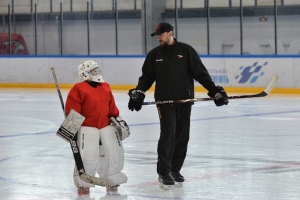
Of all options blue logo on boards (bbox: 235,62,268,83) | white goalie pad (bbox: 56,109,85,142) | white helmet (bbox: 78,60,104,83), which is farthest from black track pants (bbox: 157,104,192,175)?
blue logo on boards (bbox: 235,62,268,83)

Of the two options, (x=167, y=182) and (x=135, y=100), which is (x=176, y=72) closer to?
(x=135, y=100)

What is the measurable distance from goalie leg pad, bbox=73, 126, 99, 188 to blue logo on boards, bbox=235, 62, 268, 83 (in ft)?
42.5

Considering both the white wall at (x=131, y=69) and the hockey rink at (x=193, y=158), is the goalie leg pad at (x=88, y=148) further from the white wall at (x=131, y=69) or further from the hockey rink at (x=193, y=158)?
the white wall at (x=131, y=69)

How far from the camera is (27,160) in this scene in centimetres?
712

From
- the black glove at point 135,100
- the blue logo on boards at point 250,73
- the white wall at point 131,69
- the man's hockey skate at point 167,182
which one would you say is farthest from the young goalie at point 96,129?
the blue logo on boards at point 250,73

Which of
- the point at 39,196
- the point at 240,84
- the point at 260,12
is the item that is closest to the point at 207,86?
the point at 39,196

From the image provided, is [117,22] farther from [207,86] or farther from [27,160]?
[207,86]

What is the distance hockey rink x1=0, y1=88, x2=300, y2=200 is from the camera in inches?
211

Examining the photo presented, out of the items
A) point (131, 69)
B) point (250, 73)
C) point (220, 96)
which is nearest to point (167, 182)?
point (220, 96)

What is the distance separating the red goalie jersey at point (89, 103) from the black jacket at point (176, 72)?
422mm

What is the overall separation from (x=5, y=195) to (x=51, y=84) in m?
16.0

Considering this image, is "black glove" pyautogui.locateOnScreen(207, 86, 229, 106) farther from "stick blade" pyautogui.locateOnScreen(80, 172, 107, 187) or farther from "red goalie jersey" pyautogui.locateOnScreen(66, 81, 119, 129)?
"stick blade" pyautogui.locateOnScreen(80, 172, 107, 187)

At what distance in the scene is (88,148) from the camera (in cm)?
527

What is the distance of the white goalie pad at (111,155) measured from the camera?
17.6 ft
